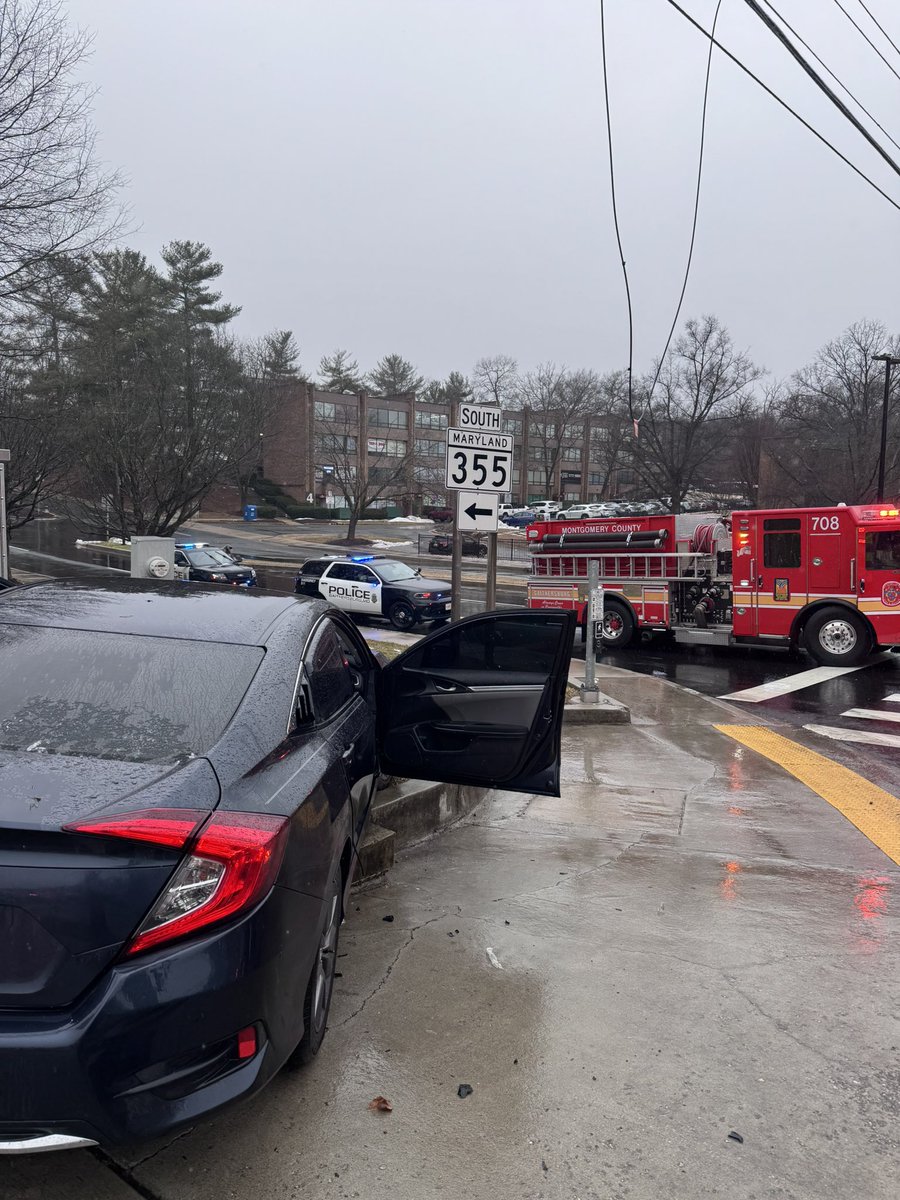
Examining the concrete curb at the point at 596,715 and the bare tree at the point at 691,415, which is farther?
the bare tree at the point at 691,415

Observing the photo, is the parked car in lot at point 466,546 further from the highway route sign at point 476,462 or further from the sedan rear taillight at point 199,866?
the sedan rear taillight at point 199,866

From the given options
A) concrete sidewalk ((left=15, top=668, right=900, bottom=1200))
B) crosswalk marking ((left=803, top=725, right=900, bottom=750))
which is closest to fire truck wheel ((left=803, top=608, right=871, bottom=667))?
crosswalk marking ((left=803, top=725, right=900, bottom=750))

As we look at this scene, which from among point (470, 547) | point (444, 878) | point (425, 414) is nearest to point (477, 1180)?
point (444, 878)

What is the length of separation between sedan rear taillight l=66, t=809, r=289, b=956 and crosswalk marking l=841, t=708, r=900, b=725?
956 cm

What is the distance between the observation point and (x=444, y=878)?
4.74 meters

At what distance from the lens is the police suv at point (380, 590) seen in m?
18.7

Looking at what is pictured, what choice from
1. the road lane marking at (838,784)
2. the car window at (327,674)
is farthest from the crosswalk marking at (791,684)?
the car window at (327,674)

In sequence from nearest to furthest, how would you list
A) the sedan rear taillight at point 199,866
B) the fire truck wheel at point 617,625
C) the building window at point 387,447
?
the sedan rear taillight at point 199,866 < the fire truck wheel at point 617,625 < the building window at point 387,447

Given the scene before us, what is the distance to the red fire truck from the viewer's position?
542 inches

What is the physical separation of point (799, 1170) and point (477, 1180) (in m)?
0.92

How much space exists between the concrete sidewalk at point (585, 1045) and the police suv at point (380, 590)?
13.2m

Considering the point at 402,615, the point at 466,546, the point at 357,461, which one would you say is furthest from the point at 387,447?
the point at 402,615

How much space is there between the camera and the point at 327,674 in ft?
12.1

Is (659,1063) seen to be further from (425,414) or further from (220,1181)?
(425,414)
